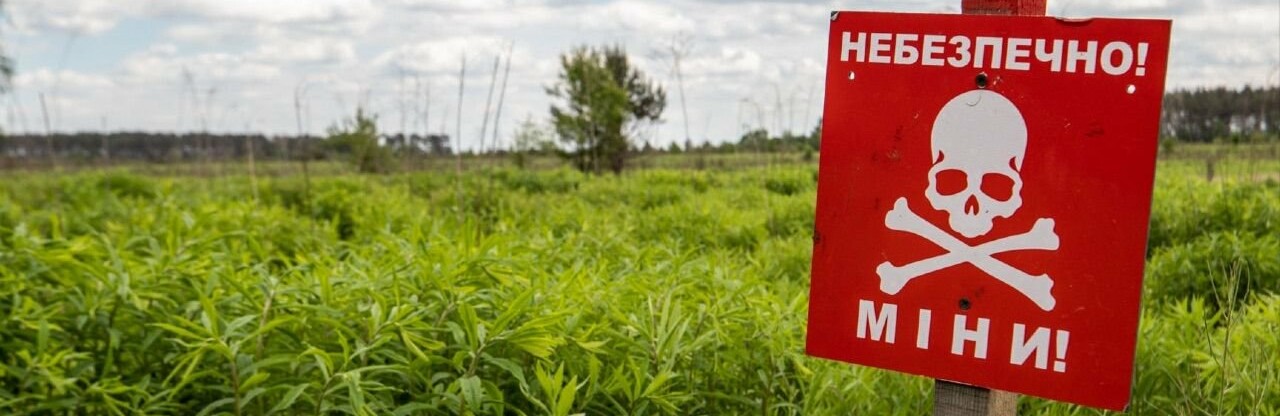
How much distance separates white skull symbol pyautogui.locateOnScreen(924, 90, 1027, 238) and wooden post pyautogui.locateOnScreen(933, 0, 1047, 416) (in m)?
0.15

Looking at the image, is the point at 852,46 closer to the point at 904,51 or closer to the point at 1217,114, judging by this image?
the point at 904,51

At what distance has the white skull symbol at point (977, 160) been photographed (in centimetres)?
161

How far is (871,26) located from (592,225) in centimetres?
326

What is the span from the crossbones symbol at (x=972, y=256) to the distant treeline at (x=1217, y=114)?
837 centimetres

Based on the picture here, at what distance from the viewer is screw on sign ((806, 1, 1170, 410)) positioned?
156 cm

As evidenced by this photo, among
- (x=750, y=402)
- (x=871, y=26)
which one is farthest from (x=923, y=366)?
(x=750, y=402)

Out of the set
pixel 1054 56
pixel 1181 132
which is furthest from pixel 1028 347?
pixel 1181 132

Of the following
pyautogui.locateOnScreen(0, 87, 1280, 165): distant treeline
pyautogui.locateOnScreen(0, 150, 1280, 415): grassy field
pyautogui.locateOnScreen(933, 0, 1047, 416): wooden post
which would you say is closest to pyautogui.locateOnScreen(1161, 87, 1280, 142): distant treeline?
pyautogui.locateOnScreen(0, 87, 1280, 165): distant treeline

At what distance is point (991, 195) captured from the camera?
1.63 meters

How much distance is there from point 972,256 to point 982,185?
4.3 inches

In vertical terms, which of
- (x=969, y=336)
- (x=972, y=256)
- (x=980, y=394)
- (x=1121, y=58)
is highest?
(x=1121, y=58)

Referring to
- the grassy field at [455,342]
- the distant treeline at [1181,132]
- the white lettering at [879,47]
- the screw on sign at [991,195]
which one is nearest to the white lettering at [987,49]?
the screw on sign at [991,195]

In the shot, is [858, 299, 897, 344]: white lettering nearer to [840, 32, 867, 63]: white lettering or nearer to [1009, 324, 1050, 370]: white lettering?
[1009, 324, 1050, 370]: white lettering

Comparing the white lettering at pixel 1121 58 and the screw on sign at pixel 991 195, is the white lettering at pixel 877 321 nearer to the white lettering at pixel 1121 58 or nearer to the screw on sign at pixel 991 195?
the screw on sign at pixel 991 195
